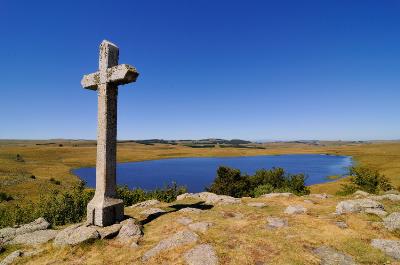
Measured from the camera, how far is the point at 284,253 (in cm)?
945

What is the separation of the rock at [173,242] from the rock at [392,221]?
7.63m

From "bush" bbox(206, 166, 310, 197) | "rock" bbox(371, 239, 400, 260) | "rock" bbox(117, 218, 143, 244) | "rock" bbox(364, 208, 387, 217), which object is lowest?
"bush" bbox(206, 166, 310, 197)

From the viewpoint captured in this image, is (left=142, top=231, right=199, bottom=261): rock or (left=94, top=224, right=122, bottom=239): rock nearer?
(left=142, top=231, right=199, bottom=261): rock

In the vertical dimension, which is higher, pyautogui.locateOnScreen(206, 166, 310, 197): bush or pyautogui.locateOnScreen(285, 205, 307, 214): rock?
pyautogui.locateOnScreen(285, 205, 307, 214): rock

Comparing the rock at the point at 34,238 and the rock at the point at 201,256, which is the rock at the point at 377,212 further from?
the rock at the point at 34,238

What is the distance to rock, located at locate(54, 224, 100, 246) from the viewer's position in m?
11.3

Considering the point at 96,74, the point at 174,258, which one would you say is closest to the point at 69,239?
the point at 174,258

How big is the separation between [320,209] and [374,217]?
3119 mm

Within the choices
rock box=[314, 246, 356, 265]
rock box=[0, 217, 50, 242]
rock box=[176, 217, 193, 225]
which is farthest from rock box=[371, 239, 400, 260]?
rock box=[0, 217, 50, 242]

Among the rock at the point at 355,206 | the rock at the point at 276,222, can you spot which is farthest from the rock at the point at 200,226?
the rock at the point at 355,206

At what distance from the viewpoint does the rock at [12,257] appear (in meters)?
10.1

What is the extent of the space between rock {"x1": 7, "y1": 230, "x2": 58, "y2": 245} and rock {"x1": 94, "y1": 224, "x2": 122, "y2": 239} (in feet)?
6.53

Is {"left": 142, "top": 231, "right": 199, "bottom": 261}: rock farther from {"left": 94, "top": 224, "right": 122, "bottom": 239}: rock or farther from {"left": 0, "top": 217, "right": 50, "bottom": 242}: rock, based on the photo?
{"left": 0, "top": 217, "right": 50, "bottom": 242}: rock

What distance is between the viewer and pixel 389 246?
978 cm
